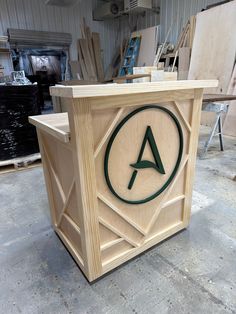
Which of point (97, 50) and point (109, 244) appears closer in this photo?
point (109, 244)

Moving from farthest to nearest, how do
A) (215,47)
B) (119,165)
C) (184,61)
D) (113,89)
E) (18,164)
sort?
(184,61) < (215,47) < (18,164) < (119,165) < (113,89)

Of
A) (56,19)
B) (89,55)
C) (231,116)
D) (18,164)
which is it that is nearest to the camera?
(18,164)

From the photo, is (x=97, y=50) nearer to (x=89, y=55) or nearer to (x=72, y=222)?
(x=89, y=55)

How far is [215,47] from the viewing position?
14.0 ft

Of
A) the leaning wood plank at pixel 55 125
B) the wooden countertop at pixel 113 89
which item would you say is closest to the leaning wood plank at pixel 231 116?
the wooden countertop at pixel 113 89

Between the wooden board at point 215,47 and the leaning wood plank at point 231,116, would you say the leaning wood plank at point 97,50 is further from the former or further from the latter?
the leaning wood plank at point 231,116

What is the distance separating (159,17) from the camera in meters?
6.18

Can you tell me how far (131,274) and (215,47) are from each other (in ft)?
14.5

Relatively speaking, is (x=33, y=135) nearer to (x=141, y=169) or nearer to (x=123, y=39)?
(x=141, y=169)

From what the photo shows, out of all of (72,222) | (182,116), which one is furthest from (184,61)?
(72,222)

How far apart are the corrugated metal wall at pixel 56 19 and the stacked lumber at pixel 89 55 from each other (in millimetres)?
330

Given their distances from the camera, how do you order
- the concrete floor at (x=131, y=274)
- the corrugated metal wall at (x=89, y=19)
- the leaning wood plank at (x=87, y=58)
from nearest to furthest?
the concrete floor at (x=131, y=274) < the corrugated metal wall at (x=89, y=19) < the leaning wood plank at (x=87, y=58)

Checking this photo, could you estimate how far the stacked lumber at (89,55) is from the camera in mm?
6699

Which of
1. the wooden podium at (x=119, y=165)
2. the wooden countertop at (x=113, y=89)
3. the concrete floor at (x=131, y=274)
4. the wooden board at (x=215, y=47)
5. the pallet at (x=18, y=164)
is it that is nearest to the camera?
the wooden countertop at (x=113, y=89)
